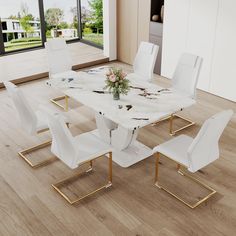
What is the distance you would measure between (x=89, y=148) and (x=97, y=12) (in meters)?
5.31

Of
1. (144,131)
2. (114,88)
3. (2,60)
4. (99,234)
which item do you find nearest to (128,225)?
(99,234)

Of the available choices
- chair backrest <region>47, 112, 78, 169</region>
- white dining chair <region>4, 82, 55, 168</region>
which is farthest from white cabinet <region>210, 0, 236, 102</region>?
chair backrest <region>47, 112, 78, 169</region>

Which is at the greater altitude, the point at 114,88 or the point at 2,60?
the point at 114,88

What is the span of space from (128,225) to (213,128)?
44.3 inches

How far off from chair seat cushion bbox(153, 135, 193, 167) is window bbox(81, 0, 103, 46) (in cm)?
499

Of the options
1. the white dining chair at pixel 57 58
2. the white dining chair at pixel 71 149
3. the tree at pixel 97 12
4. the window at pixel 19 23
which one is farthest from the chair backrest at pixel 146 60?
the window at pixel 19 23

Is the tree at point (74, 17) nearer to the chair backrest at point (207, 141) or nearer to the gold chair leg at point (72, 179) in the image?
the gold chair leg at point (72, 179)

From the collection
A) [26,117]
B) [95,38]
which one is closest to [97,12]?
[95,38]

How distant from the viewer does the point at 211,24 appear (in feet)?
18.8

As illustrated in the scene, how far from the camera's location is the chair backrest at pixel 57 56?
5.41 m

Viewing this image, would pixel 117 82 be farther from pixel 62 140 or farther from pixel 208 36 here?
pixel 208 36

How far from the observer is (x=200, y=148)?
10.8 feet

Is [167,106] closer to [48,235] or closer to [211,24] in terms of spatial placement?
[48,235]

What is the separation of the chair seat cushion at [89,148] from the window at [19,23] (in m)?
4.56
